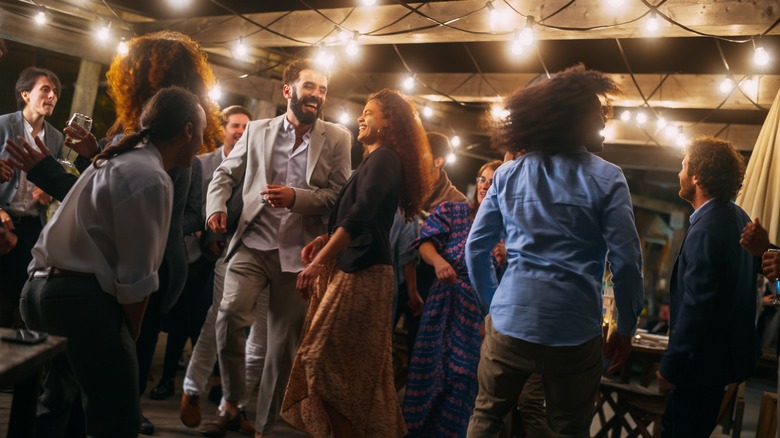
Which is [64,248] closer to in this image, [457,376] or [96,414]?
[96,414]

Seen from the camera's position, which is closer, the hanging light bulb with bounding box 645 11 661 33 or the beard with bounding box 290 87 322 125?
the beard with bounding box 290 87 322 125

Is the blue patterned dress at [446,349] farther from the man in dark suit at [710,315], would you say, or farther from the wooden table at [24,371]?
the wooden table at [24,371]

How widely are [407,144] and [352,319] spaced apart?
82 centimetres

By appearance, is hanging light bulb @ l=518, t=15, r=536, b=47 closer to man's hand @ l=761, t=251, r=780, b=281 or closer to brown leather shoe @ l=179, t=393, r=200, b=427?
man's hand @ l=761, t=251, r=780, b=281

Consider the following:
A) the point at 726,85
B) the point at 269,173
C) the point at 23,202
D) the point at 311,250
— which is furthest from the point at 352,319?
the point at 726,85

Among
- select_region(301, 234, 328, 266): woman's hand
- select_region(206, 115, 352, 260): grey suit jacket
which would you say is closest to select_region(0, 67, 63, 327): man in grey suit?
select_region(206, 115, 352, 260): grey suit jacket

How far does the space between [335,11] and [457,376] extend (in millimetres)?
4484

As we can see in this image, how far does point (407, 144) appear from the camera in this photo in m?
3.36

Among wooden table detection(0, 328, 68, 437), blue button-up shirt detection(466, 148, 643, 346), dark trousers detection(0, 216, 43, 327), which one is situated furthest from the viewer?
dark trousers detection(0, 216, 43, 327)

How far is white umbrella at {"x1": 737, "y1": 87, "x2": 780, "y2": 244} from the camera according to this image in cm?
413

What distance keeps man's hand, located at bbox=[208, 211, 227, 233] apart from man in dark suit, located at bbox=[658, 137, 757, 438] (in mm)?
1961

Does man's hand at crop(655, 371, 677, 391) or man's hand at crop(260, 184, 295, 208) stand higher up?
man's hand at crop(260, 184, 295, 208)

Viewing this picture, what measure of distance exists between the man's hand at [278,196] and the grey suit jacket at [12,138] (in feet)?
4.46

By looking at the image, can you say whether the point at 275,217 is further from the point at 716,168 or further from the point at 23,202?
the point at 716,168
